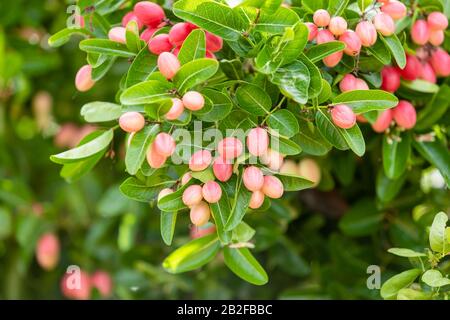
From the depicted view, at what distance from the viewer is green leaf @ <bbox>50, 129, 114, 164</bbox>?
3.20 ft

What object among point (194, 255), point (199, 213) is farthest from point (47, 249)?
point (199, 213)

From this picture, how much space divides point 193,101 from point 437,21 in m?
0.39

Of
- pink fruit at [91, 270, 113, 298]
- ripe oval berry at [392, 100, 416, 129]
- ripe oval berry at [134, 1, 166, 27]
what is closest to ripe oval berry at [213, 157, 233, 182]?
ripe oval berry at [134, 1, 166, 27]

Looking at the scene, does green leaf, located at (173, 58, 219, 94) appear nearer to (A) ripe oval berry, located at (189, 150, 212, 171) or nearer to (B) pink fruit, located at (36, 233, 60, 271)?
(A) ripe oval berry, located at (189, 150, 212, 171)

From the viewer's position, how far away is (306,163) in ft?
4.54

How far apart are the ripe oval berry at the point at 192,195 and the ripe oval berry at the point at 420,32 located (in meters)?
0.40

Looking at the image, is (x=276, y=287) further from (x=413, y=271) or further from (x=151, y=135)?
(x=151, y=135)

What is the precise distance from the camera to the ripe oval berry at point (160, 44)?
959 mm

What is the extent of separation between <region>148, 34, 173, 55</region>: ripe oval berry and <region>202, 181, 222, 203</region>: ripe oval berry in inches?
7.1

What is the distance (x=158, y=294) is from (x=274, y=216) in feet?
1.09

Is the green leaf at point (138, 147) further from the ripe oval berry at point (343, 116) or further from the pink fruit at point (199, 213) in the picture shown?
the ripe oval berry at point (343, 116)

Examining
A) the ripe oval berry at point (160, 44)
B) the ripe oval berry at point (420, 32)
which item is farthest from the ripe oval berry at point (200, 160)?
the ripe oval berry at point (420, 32)

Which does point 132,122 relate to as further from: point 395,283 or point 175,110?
point 395,283

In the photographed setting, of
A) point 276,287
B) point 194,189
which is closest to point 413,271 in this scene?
point 194,189
